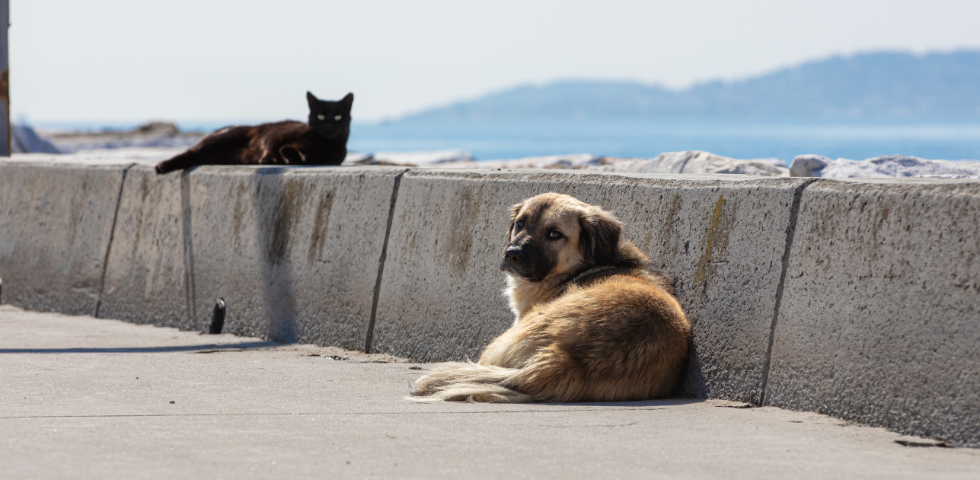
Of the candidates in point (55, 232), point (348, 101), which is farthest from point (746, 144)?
point (55, 232)

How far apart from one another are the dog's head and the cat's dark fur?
407 cm

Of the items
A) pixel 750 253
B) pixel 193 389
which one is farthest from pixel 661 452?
pixel 193 389

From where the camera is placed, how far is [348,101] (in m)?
10.0

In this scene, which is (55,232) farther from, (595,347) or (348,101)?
(595,347)

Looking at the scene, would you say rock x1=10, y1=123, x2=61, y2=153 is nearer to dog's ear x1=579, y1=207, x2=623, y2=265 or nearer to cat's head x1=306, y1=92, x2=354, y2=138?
cat's head x1=306, y1=92, x2=354, y2=138

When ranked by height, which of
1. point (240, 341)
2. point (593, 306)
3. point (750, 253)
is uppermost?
point (750, 253)

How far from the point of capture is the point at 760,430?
3.85 metres

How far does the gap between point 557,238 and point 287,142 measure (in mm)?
4626

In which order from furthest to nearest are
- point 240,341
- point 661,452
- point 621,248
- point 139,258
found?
point 139,258
point 240,341
point 621,248
point 661,452

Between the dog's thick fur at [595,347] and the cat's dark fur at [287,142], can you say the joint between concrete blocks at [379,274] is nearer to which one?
the dog's thick fur at [595,347]

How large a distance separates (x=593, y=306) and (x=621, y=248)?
2.41ft

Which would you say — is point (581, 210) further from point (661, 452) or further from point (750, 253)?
point (661, 452)

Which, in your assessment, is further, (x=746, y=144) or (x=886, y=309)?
(x=746, y=144)

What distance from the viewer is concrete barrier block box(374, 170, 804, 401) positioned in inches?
177
